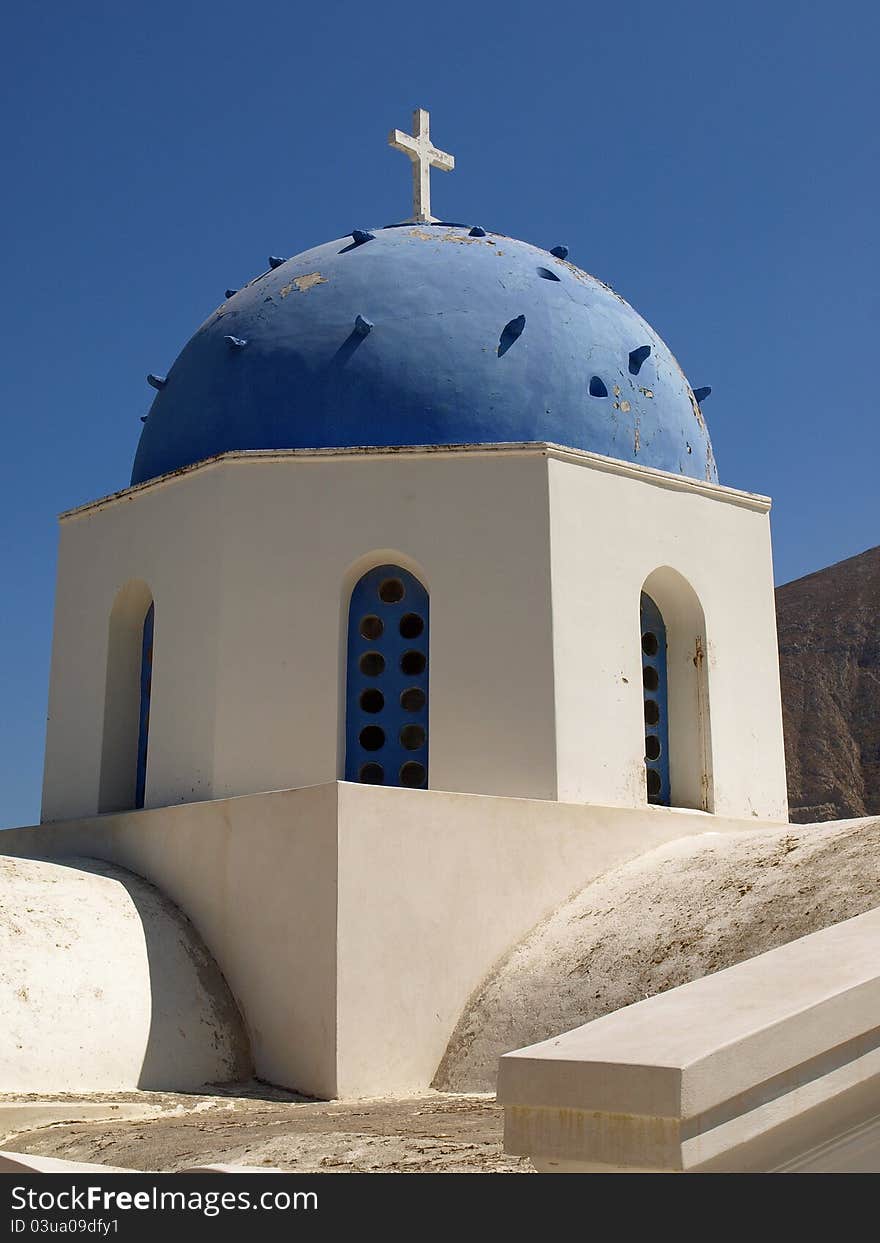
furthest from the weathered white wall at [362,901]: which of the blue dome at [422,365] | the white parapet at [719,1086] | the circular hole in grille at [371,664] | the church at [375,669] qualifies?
the white parapet at [719,1086]

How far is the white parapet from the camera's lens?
296 cm

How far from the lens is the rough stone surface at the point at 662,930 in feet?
22.1

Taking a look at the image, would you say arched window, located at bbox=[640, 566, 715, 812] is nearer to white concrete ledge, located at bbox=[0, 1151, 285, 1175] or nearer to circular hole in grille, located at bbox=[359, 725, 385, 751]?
circular hole in grille, located at bbox=[359, 725, 385, 751]

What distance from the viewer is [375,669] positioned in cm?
896

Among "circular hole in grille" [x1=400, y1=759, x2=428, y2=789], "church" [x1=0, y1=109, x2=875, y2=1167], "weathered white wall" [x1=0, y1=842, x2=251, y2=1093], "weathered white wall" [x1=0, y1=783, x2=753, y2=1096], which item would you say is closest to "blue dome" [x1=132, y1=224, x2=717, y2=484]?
"church" [x1=0, y1=109, x2=875, y2=1167]

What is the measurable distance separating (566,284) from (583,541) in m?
2.17

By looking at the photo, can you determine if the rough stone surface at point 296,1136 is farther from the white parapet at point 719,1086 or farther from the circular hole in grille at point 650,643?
the circular hole in grille at point 650,643

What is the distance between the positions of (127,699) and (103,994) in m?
2.95

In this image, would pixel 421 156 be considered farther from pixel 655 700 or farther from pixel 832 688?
pixel 832 688

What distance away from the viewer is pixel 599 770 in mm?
8695

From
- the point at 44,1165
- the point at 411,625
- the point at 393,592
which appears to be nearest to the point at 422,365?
the point at 393,592

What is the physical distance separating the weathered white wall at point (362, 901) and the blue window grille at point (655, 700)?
0.90 meters
